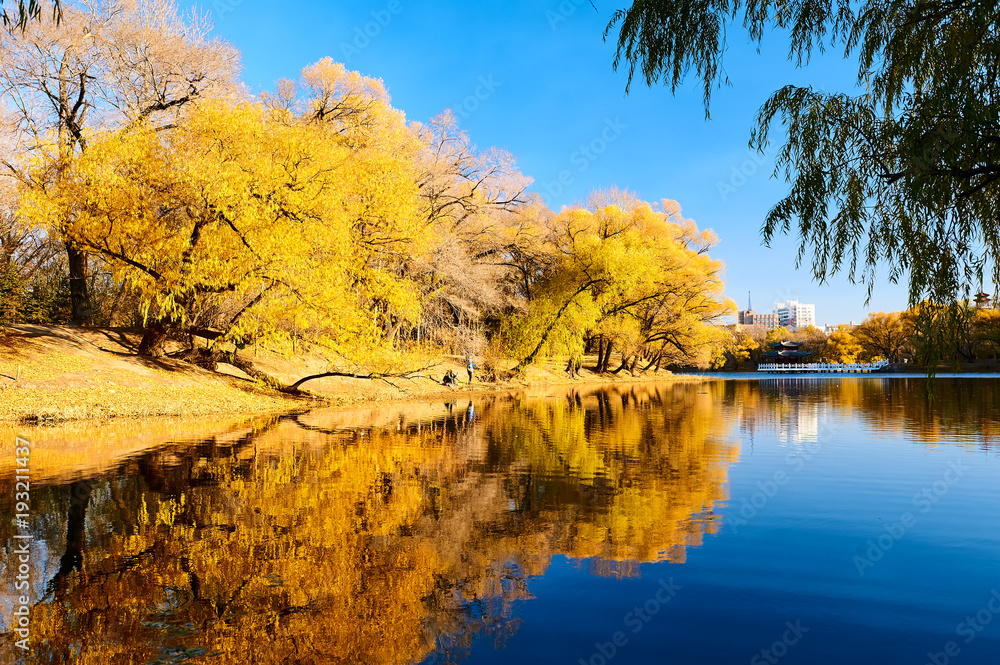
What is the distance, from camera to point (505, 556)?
5.41 m

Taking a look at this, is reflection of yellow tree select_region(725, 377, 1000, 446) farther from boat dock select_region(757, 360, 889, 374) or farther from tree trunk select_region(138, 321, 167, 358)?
boat dock select_region(757, 360, 889, 374)

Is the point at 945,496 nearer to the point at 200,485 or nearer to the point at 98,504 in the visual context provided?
the point at 200,485

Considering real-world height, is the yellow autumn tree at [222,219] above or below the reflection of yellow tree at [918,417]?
above

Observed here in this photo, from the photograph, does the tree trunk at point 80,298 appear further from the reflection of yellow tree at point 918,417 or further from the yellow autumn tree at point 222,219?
the reflection of yellow tree at point 918,417

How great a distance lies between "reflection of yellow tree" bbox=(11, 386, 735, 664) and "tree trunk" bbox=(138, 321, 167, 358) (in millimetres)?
10789

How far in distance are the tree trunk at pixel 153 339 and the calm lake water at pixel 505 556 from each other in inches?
362

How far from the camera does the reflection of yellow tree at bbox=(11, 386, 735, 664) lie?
12.6ft

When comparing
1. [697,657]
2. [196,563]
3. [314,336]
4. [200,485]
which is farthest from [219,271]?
[697,657]

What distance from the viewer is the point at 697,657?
3650 millimetres

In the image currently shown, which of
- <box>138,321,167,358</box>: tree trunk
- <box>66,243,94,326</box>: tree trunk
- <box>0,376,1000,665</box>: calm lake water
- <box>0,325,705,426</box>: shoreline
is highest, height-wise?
<box>66,243,94,326</box>: tree trunk

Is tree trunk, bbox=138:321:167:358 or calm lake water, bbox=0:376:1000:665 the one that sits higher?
tree trunk, bbox=138:321:167:358

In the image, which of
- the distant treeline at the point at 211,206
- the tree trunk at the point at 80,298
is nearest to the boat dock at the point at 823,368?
the distant treeline at the point at 211,206

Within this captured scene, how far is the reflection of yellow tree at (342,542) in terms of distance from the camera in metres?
3.85

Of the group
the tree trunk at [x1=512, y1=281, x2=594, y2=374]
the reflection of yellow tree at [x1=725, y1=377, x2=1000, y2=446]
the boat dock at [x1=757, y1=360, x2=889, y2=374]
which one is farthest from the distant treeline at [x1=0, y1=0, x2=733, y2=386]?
the boat dock at [x1=757, y1=360, x2=889, y2=374]
